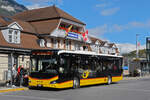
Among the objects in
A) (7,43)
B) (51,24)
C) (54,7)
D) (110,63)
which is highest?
(54,7)

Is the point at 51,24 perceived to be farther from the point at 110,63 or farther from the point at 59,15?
the point at 110,63

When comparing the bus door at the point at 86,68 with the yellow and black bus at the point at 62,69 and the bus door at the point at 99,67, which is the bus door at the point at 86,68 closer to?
the yellow and black bus at the point at 62,69

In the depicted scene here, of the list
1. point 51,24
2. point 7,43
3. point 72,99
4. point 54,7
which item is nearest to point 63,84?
point 72,99

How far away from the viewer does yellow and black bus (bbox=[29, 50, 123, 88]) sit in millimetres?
17219

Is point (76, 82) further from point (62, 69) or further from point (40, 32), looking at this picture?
point (40, 32)

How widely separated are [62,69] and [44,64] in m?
1.28

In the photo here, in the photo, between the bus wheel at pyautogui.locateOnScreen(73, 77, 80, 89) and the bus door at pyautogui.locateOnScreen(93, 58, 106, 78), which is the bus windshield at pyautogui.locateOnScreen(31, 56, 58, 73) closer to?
the bus wheel at pyautogui.locateOnScreen(73, 77, 80, 89)

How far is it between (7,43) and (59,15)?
13.0 meters

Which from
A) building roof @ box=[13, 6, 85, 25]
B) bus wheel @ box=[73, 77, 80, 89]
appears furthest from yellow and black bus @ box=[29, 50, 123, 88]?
building roof @ box=[13, 6, 85, 25]

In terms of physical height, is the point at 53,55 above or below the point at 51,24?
below

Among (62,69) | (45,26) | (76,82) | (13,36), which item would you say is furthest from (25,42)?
(62,69)

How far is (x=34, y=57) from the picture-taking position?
60.2ft

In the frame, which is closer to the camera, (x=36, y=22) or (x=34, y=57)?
(x=34, y=57)

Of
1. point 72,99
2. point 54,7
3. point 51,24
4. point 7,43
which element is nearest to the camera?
point 72,99
